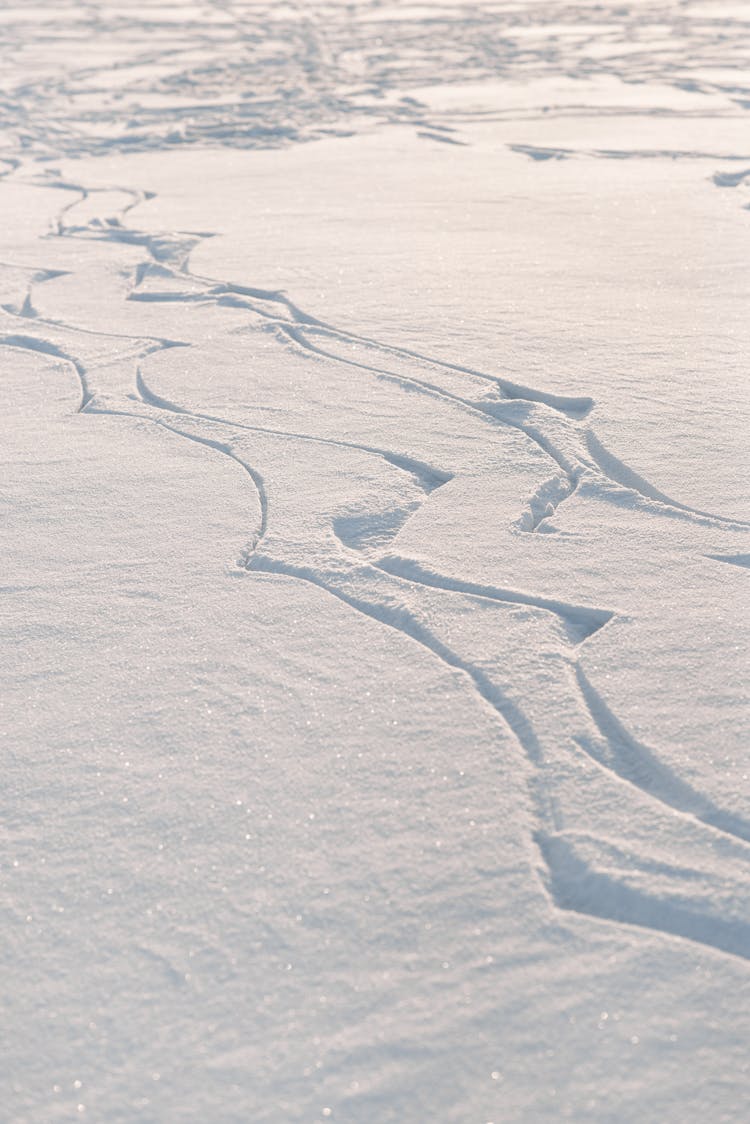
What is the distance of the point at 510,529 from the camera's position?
6.25 feet

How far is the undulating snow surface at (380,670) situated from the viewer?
42.6 inches

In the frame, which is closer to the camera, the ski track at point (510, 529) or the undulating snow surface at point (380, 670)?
the undulating snow surface at point (380, 670)

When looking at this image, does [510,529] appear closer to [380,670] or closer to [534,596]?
[534,596]

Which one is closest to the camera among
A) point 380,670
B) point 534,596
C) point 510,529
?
point 380,670

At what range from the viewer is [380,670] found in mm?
1577

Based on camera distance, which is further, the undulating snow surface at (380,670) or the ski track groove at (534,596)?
the ski track groove at (534,596)

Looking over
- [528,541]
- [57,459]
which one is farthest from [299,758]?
[57,459]

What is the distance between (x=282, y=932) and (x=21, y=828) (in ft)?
1.27

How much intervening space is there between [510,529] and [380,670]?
1.50ft

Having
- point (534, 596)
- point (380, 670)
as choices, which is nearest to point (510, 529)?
point (534, 596)

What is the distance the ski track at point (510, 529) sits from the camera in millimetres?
1238

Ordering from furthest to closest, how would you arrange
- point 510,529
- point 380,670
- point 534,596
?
point 510,529 < point 534,596 < point 380,670

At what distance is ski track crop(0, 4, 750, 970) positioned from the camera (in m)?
1.24

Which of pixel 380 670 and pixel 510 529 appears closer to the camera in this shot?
pixel 380 670
